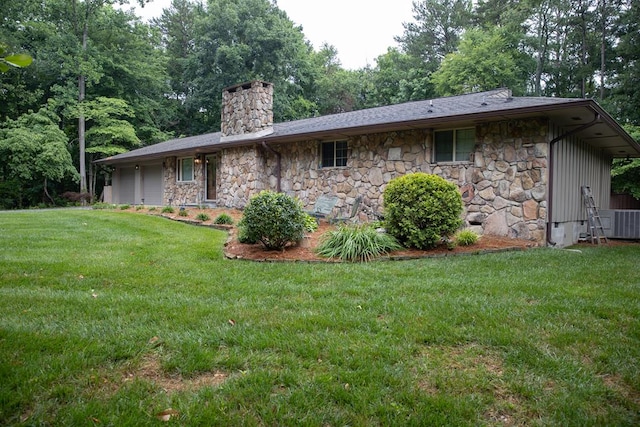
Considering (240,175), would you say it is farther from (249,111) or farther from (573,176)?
(573,176)

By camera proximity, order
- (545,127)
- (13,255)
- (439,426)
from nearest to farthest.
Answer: (439,426), (13,255), (545,127)

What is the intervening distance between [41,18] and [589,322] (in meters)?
28.8

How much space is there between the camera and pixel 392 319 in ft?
11.3

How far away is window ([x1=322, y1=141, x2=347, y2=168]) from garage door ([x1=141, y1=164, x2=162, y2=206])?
9.35m

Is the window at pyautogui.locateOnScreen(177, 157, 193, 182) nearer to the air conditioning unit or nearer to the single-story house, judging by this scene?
the single-story house

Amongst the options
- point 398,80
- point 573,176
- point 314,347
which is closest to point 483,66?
point 398,80

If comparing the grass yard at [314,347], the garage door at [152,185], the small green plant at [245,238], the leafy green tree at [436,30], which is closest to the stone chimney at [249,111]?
the garage door at [152,185]

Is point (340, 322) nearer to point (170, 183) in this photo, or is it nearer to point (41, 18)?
point (170, 183)

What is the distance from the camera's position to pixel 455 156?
30.3 ft

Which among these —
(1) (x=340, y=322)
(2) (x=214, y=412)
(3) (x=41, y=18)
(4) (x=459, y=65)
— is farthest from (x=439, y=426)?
(3) (x=41, y=18)

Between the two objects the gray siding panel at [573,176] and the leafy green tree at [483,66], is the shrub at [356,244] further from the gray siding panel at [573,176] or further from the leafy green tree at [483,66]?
the leafy green tree at [483,66]

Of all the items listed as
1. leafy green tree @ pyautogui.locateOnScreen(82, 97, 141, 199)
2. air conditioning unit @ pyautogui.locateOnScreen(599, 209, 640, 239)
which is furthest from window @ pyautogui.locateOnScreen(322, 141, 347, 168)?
leafy green tree @ pyautogui.locateOnScreen(82, 97, 141, 199)

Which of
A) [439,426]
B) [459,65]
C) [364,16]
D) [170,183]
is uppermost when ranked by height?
[364,16]

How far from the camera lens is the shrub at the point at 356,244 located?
645 centimetres
